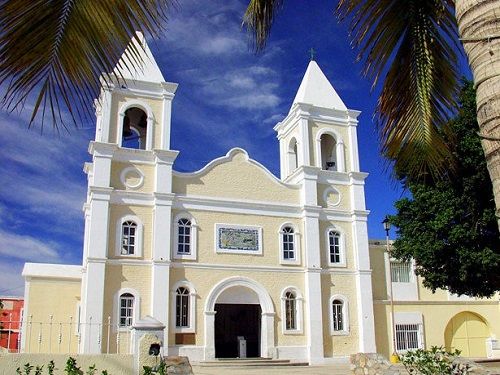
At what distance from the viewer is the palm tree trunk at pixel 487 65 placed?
3545mm

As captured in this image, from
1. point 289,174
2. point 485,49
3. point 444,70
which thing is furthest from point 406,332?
point 485,49

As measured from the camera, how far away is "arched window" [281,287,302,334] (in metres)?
22.6

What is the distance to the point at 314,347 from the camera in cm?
2236

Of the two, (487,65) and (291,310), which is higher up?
(487,65)

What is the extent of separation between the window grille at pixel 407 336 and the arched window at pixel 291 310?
527 centimetres

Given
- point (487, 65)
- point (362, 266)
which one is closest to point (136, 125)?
point (362, 266)

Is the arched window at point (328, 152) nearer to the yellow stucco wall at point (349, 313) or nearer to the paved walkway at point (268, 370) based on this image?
the yellow stucco wall at point (349, 313)

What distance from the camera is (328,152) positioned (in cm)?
2692

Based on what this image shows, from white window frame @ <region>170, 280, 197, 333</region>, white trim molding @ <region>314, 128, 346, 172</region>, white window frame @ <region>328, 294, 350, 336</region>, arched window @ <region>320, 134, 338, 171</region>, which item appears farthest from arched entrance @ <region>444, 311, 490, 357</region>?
white window frame @ <region>170, 280, 197, 333</region>

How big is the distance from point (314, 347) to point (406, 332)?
5319 mm

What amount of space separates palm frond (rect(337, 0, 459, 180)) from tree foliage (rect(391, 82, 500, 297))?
378 inches

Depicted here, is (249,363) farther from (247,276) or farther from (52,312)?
(52,312)

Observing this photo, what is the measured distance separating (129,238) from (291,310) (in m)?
7.27

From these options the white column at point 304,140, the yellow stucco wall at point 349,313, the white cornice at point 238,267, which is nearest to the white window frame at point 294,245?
the white cornice at point 238,267
